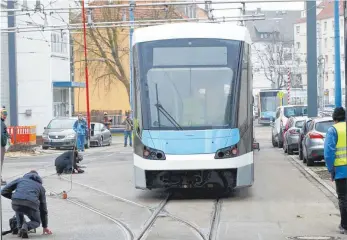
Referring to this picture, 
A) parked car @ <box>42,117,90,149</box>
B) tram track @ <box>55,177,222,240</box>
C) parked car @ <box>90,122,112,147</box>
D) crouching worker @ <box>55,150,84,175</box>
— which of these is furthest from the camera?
parked car @ <box>90,122,112,147</box>

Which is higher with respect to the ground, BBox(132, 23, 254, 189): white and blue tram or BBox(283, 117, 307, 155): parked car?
BBox(132, 23, 254, 189): white and blue tram

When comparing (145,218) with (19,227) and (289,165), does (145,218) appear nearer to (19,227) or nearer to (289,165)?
(19,227)

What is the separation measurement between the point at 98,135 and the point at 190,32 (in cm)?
2665

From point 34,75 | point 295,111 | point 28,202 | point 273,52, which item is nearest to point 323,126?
point 28,202

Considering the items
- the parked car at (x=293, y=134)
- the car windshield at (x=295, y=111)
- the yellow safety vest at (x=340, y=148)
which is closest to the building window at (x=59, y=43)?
the car windshield at (x=295, y=111)

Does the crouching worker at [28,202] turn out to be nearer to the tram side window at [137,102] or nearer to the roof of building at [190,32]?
the tram side window at [137,102]

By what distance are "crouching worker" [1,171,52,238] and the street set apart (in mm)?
241

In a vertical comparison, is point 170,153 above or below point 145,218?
above

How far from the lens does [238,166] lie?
49.5 feet

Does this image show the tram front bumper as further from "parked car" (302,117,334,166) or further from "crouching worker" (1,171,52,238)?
"parked car" (302,117,334,166)

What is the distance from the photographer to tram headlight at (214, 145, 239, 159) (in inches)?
588

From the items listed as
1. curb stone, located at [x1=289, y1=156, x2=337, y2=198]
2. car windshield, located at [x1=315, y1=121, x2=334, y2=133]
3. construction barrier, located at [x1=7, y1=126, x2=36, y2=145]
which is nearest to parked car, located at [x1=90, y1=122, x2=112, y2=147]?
construction barrier, located at [x1=7, y1=126, x2=36, y2=145]

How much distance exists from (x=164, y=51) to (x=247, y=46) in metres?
1.74

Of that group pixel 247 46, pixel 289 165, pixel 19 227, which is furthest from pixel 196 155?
pixel 289 165
